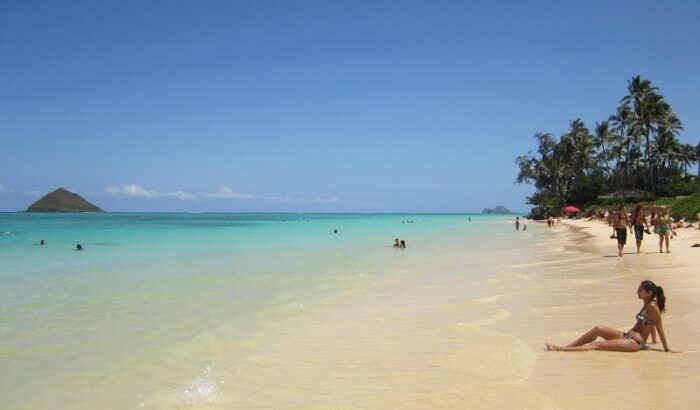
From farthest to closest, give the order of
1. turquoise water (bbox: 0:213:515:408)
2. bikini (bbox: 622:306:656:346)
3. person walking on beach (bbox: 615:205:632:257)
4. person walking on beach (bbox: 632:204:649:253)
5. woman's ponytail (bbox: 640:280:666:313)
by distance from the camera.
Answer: person walking on beach (bbox: 632:204:649:253), person walking on beach (bbox: 615:205:632:257), woman's ponytail (bbox: 640:280:666:313), bikini (bbox: 622:306:656:346), turquoise water (bbox: 0:213:515:408)

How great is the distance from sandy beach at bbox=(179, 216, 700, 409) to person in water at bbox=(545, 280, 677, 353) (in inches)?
5.2

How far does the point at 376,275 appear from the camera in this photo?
15320mm

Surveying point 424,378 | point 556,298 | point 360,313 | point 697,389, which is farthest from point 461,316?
point 697,389

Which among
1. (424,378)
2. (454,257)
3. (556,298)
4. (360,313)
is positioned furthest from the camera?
(454,257)

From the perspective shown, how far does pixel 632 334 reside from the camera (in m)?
6.41

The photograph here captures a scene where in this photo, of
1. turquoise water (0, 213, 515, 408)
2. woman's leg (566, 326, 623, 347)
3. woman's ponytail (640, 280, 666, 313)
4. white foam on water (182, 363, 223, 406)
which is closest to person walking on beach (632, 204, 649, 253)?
turquoise water (0, 213, 515, 408)

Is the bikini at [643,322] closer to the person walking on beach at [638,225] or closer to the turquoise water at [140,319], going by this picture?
the turquoise water at [140,319]

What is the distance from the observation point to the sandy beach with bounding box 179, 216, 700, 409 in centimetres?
503

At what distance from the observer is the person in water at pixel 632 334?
6301mm

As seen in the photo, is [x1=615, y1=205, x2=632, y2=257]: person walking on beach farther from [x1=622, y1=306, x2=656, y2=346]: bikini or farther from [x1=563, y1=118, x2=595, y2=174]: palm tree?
[x1=563, y1=118, x2=595, y2=174]: palm tree

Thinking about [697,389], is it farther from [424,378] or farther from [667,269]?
[667,269]

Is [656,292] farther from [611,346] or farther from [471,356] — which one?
[471,356]

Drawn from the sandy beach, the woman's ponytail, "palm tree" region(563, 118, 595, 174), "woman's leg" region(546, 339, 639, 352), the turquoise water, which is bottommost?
the turquoise water

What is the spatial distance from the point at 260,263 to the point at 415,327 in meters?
11.6
